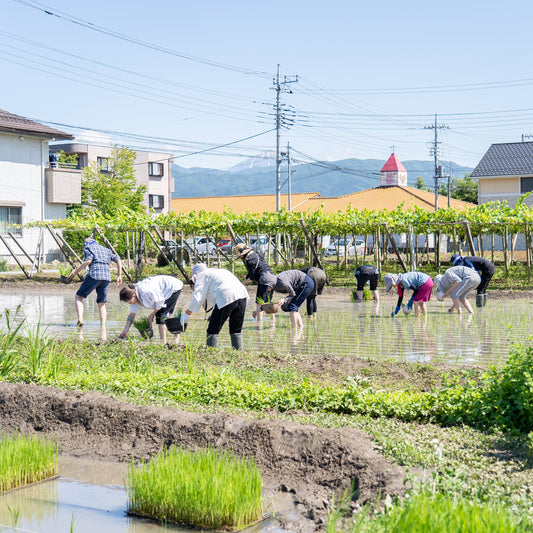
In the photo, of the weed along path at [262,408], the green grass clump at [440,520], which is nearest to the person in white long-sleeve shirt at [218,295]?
the weed along path at [262,408]

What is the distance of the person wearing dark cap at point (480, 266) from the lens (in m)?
A: 16.2

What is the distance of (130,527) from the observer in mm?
4465

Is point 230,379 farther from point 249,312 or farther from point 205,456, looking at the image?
point 249,312

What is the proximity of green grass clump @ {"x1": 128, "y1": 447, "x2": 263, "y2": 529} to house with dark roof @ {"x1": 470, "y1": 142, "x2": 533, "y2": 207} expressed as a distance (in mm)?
44611

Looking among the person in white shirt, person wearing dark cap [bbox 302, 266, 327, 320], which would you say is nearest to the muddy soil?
the person in white shirt

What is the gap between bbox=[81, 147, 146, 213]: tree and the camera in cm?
4947

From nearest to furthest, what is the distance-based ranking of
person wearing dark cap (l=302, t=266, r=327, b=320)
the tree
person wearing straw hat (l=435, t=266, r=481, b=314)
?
1. person wearing dark cap (l=302, t=266, r=327, b=320)
2. person wearing straw hat (l=435, t=266, r=481, b=314)
3. the tree

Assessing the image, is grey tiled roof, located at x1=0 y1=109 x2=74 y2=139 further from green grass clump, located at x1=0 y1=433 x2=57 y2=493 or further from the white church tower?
the white church tower

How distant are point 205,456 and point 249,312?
41.8ft

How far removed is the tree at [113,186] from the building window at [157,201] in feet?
43.7

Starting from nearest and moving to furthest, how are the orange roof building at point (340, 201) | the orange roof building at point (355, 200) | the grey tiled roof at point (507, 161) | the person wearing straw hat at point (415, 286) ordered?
the person wearing straw hat at point (415, 286) < the grey tiled roof at point (507, 161) < the orange roof building at point (340, 201) < the orange roof building at point (355, 200)

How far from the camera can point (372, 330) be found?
13.5 metres

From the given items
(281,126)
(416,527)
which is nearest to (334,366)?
(416,527)

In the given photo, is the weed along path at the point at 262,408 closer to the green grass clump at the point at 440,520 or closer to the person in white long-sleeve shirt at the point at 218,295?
the person in white long-sleeve shirt at the point at 218,295
